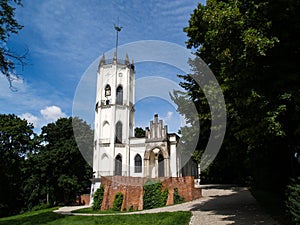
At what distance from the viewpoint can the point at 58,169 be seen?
36438 millimetres

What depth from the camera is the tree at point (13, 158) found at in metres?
36.6

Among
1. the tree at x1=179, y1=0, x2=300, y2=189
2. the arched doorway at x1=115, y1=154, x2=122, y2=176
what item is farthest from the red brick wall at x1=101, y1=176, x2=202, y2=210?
the tree at x1=179, y1=0, x2=300, y2=189

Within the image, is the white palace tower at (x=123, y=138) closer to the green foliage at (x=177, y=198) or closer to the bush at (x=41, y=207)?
the bush at (x=41, y=207)

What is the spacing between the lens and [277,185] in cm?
1174

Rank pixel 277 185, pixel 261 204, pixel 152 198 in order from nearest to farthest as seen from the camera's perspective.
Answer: pixel 277 185 < pixel 261 204 < pixel 152 198

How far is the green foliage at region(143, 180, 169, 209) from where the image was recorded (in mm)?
19700


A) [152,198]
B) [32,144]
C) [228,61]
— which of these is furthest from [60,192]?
[228,61]

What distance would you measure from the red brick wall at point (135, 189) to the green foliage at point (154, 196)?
30 centimetres

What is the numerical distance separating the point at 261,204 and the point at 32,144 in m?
33.9

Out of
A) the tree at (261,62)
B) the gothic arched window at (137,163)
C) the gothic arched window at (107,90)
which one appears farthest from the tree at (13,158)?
the tree at (261,62)

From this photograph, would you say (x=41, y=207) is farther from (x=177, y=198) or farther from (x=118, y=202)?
(x=177, y=198)

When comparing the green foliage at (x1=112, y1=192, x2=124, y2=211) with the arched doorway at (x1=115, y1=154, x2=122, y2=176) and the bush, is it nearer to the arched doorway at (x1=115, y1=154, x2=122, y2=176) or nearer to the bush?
the arched doorway at (x1=115, y1=154, x2=122, y2=176)

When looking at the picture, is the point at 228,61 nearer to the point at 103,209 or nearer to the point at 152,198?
the point at 152,198

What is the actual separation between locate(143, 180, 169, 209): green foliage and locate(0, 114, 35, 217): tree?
79.0 feet
